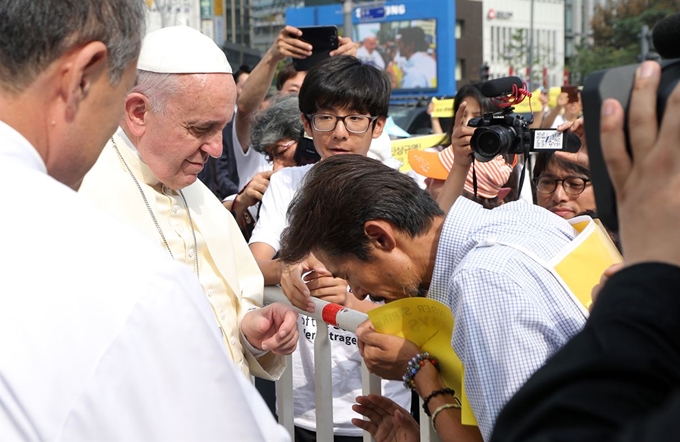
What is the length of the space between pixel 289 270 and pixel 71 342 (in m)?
2.19

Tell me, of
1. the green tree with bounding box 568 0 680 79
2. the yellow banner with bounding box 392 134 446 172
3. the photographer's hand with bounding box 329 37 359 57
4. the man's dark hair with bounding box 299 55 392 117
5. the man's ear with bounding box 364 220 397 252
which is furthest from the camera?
the green tree with bounding box 568 0 680 79

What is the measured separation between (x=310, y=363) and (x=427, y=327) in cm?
119

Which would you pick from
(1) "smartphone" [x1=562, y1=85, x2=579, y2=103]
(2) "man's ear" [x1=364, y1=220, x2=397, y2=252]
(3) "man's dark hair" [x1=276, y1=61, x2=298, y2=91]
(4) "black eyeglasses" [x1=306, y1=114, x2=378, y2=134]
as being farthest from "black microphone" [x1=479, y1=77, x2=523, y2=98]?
(1) "smartphone" [x1=562, y1=85, x2=579, y2=103]

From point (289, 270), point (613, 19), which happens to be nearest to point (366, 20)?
point (613, 19)

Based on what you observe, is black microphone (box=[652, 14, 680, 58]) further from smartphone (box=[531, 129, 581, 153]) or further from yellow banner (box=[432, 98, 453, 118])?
yellow banner (box=[432, 98, 453, 118])

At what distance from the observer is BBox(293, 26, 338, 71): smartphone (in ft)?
15.6

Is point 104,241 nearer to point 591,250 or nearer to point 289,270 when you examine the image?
point 591,250

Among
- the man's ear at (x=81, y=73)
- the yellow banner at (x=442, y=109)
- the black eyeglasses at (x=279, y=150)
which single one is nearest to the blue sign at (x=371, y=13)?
the yellow banner at (x=442, y=109)

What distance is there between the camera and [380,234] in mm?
2535

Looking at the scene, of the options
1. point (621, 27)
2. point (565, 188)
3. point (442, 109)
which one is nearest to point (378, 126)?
point (565, 188)

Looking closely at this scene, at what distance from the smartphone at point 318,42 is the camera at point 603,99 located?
3680 millimetres

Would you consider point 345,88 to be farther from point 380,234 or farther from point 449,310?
point 449,310

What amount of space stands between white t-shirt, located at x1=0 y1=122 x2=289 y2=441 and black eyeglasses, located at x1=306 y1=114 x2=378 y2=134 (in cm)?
265

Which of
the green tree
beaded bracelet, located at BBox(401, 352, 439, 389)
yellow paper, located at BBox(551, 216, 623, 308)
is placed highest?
yellow paper, located at BBox(551, 216, 623, 308)
